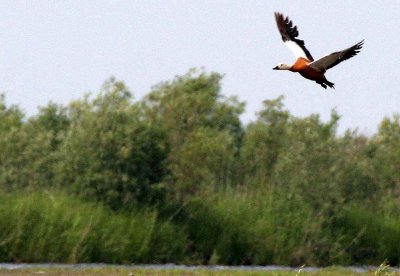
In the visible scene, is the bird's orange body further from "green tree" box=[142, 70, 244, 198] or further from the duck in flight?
"green tree" box=[142, 70, 244, 198]

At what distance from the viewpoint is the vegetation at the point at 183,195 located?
21438 millimetres

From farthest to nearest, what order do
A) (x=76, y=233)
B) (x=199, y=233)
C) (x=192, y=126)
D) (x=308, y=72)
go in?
(x=192, y=126) < (x=199, y=233) < (x=76, y=233) < (x=308, y=72)

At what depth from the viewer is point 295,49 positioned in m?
14.9

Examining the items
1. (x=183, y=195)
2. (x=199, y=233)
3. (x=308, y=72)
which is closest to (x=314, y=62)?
(x=308, y=72)

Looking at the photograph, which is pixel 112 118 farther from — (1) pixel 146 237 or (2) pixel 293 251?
(2) pixel 293 251

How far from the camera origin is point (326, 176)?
960 inches

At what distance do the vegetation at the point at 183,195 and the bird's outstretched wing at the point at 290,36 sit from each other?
687 cm

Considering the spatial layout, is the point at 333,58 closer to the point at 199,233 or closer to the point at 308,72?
the point at 308,72

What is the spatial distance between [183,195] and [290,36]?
9.13m

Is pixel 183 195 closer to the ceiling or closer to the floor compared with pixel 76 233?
closer to the ceiling

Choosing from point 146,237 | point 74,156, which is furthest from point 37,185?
point 146,237

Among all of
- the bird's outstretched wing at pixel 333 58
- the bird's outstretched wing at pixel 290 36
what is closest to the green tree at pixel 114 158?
Answer: the bird's outstretched wing at pixel 290 36

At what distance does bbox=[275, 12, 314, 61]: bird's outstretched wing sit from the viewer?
14.8 metres

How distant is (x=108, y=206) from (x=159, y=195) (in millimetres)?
1199
